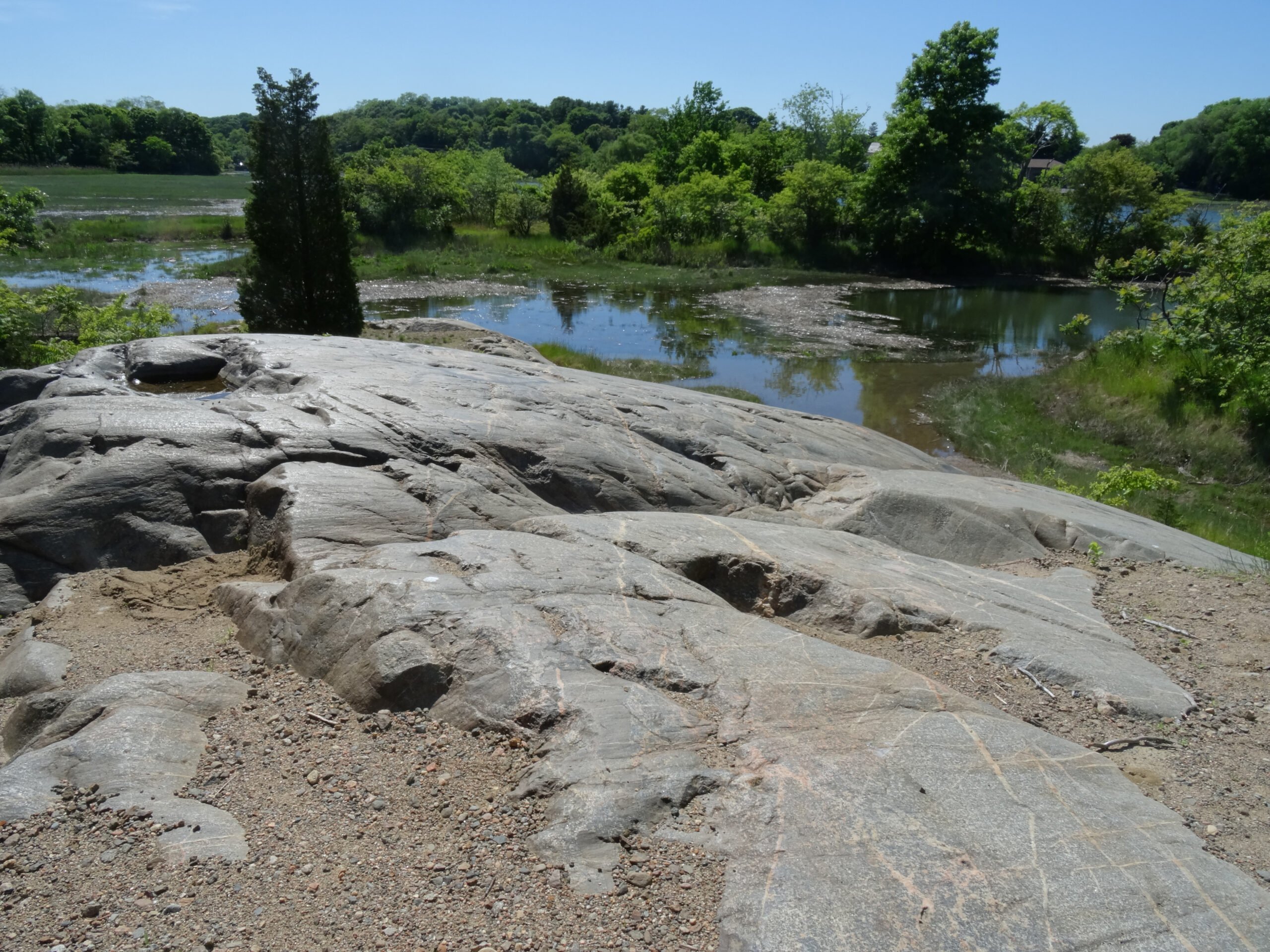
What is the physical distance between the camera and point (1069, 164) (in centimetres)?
5300

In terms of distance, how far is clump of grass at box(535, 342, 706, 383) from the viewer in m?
23.4

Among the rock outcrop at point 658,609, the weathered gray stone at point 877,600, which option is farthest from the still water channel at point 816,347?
the weathered gray stone at point 877,600

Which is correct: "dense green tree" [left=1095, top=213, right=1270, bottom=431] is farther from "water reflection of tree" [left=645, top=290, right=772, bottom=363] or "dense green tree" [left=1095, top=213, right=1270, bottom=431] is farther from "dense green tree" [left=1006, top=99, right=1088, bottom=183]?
"dense green tree" [left=1006, top=99, right=1088, bottom=183]

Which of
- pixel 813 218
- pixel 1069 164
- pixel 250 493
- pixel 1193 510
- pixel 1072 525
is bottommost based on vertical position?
pixel 1193 510

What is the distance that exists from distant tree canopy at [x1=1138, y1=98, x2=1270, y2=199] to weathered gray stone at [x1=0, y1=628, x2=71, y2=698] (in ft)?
265

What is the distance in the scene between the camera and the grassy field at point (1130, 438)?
1504 cm

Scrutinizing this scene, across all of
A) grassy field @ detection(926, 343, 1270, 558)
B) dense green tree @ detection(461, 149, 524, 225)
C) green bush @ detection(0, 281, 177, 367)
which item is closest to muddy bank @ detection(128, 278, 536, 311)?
green bush @ detection(0, 281, 177, 367)

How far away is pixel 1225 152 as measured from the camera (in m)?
78.4

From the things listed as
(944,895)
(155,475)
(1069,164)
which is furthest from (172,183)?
(944,895)

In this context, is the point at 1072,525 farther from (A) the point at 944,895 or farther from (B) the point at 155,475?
(B) the point at 155,475

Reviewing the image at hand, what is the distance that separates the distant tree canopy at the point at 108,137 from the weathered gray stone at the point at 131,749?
7972 centimetres

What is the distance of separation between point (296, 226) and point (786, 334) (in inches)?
750

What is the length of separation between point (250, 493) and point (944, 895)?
18.9ft

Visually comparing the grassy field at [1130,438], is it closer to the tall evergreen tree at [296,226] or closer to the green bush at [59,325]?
the tall evergreen tree at [296,226]
